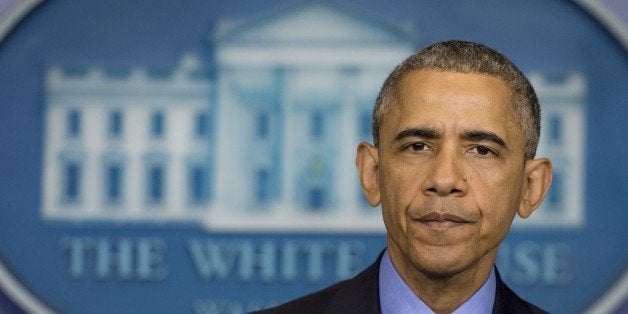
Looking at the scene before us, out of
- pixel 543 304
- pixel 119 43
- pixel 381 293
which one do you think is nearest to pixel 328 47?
pixel 119 43

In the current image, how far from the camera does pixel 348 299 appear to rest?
96 cm

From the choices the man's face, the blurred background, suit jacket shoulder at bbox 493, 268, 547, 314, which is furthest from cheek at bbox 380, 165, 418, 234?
the blurred background

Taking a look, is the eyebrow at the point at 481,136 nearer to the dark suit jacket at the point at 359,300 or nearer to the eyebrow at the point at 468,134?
the eyebrow at the point at 468,134

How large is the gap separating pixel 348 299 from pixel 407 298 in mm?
67

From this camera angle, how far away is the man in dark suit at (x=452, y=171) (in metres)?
0.86

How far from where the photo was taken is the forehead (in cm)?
87

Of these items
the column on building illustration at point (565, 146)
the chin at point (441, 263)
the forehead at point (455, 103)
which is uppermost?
the column on building illustration at point (565, 146)

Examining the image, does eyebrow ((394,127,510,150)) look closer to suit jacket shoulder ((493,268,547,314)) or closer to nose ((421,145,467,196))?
nose ((421,145,467,196))

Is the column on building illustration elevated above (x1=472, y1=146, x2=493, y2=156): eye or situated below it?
above

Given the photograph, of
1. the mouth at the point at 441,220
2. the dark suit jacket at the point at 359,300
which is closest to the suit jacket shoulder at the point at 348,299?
the dark suit jacket at the point at 359,300

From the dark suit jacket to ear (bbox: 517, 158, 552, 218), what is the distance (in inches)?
2.4

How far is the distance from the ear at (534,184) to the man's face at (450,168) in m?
0.04

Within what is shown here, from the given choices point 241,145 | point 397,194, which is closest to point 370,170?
point 397,194

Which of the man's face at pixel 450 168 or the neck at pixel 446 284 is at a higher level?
the man's face at pixel 450 168
